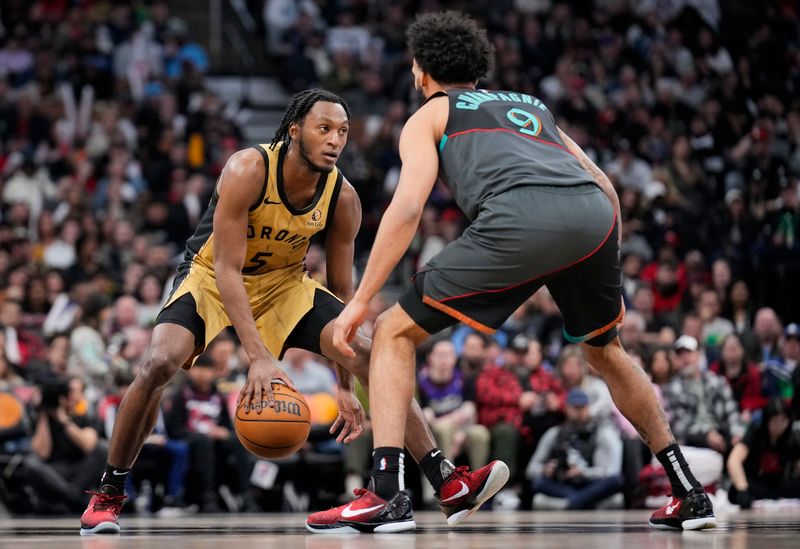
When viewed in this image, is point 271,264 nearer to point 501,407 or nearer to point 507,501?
point 507,501

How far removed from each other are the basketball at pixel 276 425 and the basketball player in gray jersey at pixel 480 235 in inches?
→ 21.9

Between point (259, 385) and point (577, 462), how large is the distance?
4.65m

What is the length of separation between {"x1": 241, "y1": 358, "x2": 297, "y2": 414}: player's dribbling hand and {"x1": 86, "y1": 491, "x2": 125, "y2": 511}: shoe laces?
29.4 inches

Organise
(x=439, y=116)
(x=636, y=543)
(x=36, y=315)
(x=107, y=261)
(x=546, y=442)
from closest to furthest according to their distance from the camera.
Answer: (x=636, y=543) → (x=439, y=116) → (x=546, y=442) → (x=36, y=315) → (x=107, y=261)

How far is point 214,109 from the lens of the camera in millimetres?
14227

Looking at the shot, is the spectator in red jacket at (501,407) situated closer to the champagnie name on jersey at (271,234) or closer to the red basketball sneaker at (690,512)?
the champagnie name on jersey at (271,234)

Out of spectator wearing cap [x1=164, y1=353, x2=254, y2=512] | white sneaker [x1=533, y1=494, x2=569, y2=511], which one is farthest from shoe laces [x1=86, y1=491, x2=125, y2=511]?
white sneaker [x1=533, y1=494, x2=569, y2=511]

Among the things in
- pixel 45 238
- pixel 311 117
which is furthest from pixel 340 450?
pixel 311 117

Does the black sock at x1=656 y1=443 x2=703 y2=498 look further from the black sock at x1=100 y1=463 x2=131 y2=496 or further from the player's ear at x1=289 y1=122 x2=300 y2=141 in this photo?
the black sock at x1=100 y1=463 x2=131 y2=496

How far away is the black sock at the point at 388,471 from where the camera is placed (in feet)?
14.1

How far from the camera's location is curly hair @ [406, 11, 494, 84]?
180 inches

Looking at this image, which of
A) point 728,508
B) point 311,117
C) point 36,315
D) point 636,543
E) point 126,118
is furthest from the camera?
point 126,118

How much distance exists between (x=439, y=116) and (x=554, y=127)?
0.50 metres

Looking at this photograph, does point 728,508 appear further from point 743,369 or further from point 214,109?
point 214,109
